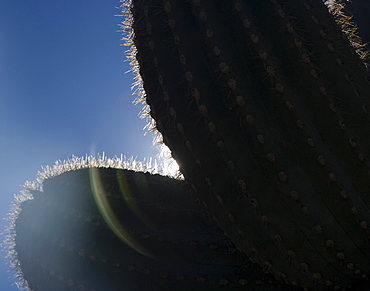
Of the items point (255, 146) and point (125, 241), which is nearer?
point (255, 146)

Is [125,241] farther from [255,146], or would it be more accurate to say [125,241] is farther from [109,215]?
[255,146]

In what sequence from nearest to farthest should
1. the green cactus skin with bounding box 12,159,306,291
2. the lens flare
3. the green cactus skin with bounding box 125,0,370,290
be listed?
the green cactus skin with bounding box 125,0,370,290
the green cactus skin with bounding box 12,159,306,291
the lens flare

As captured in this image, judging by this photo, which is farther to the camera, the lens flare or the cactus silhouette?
the lens flare

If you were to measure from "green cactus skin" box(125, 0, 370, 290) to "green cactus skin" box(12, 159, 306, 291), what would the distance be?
1.07 ft

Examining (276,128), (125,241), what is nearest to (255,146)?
(276,128)

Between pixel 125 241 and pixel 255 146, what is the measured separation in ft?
3.25

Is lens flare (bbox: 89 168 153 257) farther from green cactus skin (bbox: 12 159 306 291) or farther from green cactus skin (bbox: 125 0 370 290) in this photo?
green cactus skin (bbox: 125 0 370 290)

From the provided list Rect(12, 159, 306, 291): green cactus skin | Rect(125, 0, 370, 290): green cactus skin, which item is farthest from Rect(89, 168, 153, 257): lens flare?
Rect(125, 0, 370, 290): green cactus skin

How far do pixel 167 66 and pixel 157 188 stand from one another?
3.07 feet

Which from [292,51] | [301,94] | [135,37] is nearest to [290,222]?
[301,94]

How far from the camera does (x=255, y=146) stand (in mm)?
1797

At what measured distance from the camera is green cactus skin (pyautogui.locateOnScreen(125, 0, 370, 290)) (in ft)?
5.76

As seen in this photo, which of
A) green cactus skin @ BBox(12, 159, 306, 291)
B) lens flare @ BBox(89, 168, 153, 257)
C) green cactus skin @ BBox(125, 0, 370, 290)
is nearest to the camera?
green cactus skin @ BBox(125, 0, 370, 290)

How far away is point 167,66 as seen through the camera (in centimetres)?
206
